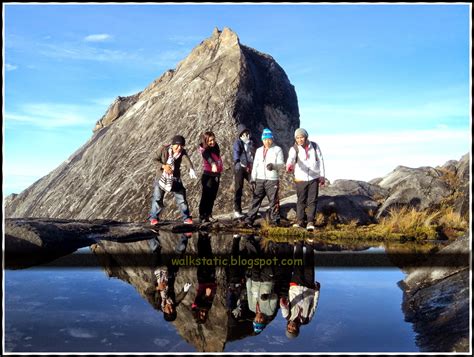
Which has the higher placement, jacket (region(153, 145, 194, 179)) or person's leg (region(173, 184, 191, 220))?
jacket (region(153, 145, 194, 179))

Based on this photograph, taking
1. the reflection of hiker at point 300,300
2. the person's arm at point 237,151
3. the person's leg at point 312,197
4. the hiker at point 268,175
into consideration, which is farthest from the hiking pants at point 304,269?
the person's arm at point 237,151

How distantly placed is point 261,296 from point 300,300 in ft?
1.34

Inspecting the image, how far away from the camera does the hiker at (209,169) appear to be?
1185 cm

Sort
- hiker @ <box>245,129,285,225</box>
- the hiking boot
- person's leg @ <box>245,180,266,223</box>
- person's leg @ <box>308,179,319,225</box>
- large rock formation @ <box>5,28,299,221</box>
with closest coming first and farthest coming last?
person's leg @ <box>308,179,319,225</box>, hiker @ <box>245,129,285,225</box>, person's leg @ <box>245,180,266,223</box>, the hiking boot, large rock formation @ <box>5,28,299,221</box>

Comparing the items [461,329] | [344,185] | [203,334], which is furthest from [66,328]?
[344,185]

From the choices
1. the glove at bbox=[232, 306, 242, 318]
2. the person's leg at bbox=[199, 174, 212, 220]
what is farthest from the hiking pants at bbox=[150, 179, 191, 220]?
the glove at bbox=[232, 306, 242, 318]

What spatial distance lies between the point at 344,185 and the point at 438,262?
28.6 ft

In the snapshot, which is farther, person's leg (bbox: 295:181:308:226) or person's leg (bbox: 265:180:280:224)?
person's leg (bbox: 265:180:280:224)

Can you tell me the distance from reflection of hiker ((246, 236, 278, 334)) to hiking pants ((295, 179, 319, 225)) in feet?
14.2

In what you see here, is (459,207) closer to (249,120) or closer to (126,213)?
(249,120)

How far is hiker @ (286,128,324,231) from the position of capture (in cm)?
1080

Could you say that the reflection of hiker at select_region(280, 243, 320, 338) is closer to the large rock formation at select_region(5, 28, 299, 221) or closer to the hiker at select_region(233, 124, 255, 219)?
the hiker at select_region(233, 124, 255, 219)

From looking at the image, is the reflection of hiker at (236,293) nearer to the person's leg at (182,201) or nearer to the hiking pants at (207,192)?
the person's leg at (182,201)

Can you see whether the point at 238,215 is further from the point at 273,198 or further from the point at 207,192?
the point at 273,198
